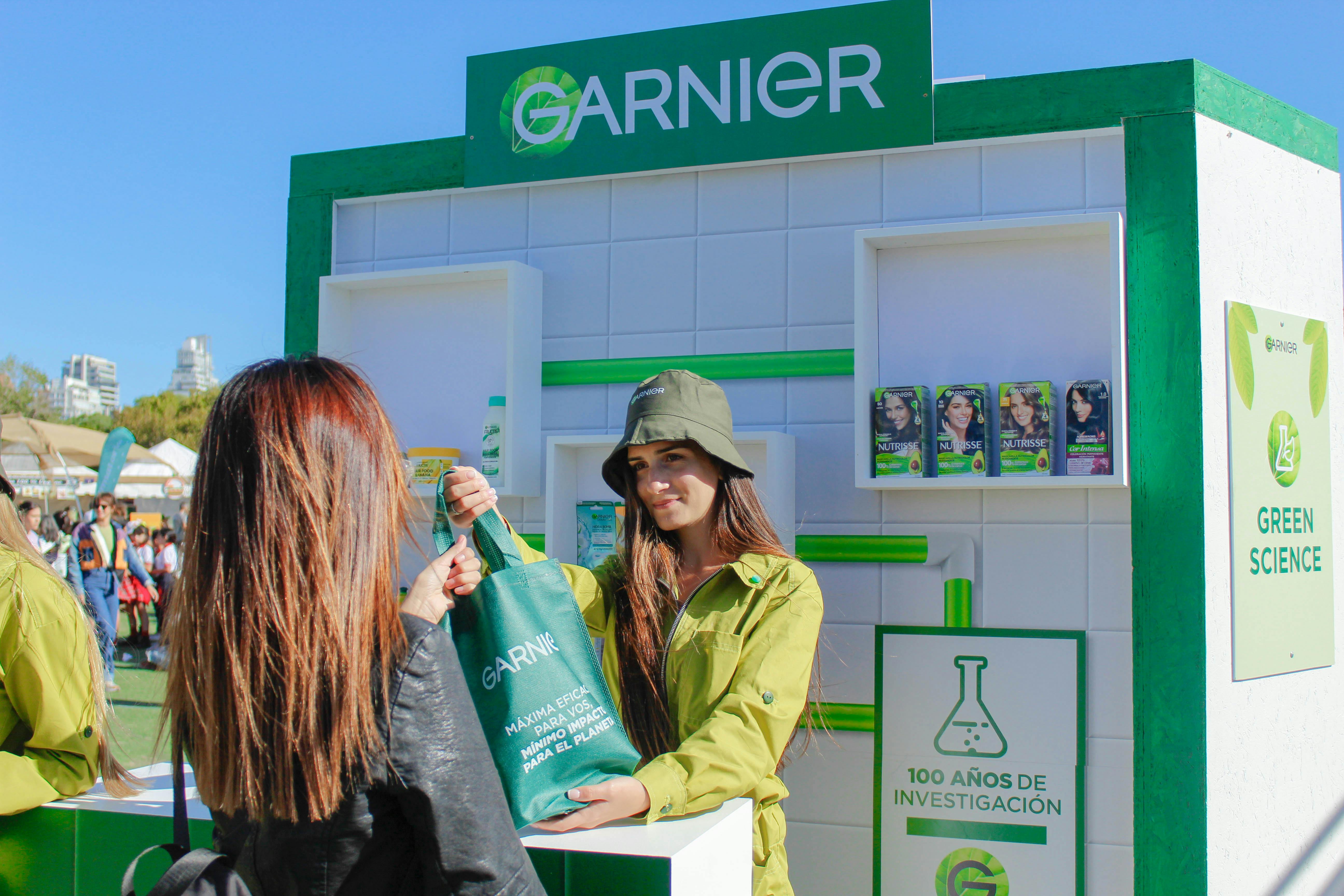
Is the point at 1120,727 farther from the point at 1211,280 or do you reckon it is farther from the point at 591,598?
the point at 591,598

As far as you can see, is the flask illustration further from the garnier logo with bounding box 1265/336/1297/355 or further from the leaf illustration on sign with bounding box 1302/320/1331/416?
the leaf illustration on sign with bounding box 1302/320/1331/416

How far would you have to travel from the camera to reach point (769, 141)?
10.4 ft

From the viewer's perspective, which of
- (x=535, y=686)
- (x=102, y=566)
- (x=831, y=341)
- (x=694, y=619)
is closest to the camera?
(x=535, y=686)

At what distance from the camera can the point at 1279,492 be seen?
9.96 feet

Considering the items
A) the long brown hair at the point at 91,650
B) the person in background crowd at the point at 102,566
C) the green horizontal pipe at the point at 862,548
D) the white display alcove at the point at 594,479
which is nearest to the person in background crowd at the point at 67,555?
the person in background crowd at the point at 102,566

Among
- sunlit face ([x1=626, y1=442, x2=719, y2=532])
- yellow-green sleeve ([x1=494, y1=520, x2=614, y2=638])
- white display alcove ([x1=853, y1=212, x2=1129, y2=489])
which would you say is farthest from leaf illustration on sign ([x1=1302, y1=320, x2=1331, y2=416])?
yellow-green sleeve ([x1=494, y1=520, x2=614, y2=638])

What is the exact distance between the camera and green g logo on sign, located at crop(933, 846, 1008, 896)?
9.46 ft

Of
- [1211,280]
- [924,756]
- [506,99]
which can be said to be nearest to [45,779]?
[924,756]

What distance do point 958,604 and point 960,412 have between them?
1.73 ft

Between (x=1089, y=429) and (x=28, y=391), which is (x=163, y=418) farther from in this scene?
(x=1089, y=429)

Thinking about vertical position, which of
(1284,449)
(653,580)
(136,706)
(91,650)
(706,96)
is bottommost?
(136,706)

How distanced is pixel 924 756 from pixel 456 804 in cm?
210

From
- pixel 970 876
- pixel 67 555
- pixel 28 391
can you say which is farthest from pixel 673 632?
pixel 28 391

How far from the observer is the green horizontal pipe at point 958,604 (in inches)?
115
